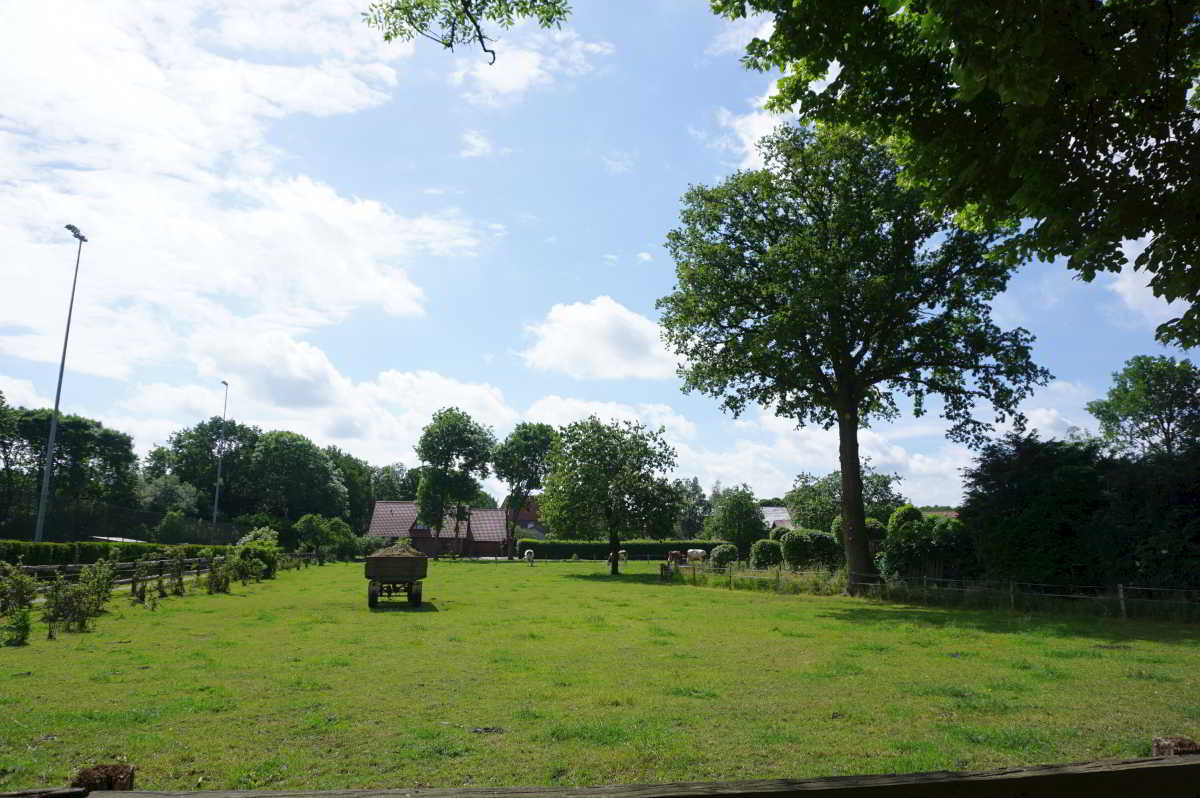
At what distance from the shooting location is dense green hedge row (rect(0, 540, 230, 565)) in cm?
2738

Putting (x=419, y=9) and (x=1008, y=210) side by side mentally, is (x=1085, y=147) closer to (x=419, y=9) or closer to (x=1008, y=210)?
(x=1008, y=210)

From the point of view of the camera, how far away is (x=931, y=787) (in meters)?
2.66

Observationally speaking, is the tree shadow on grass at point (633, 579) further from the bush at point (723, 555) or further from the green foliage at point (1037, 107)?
the green foliage at point (1037, 107)

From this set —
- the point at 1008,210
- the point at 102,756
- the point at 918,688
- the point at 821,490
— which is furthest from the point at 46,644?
the point at 821,490

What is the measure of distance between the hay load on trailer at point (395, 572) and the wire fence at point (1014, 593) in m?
15.0

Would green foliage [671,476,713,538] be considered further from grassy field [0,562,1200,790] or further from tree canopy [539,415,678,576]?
grassy field [0,562,1200,790]

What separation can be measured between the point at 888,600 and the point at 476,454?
192ft

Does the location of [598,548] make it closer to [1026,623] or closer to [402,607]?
[402,607]

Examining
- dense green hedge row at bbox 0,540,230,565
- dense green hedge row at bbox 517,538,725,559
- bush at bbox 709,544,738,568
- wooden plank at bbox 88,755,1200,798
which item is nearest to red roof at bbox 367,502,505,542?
dense green hedge row at bbox 517,538,725,559

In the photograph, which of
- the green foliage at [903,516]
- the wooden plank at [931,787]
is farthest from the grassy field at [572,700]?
the green foliage at [903,516]

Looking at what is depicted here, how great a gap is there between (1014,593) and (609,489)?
2718 centimetres

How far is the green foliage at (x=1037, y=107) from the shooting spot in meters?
6.26

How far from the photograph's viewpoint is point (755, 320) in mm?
28891

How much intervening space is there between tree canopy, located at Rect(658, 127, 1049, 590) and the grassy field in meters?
11.0
